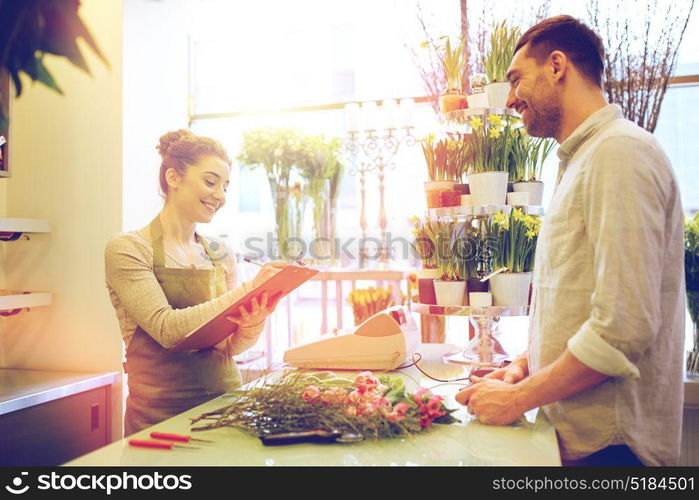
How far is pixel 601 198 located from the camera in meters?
1.07

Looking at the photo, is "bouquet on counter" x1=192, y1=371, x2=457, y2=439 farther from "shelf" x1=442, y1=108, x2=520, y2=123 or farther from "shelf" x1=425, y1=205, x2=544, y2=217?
"shelf" x1=442, y1=108, x2=520, y2=123

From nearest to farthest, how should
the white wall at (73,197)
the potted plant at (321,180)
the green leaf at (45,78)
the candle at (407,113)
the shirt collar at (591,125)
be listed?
the green leaf at (45,78)
the shirt collar at (591,125)
the white wall at (73,197)
the candle at (407,113)
the potted plant at (321,180)

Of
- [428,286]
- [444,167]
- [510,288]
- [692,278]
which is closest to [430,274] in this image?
[428,286]

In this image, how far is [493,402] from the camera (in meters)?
1.25

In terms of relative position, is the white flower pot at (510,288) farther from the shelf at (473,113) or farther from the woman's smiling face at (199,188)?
the woman's smiling face at (199,188)

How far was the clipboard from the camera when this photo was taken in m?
1.53

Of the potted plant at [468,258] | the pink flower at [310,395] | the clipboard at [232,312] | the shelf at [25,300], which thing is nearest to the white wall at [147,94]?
the shelf at [25,300]

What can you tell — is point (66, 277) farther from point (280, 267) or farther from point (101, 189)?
point (280, 267)

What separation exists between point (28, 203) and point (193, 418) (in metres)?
1.73

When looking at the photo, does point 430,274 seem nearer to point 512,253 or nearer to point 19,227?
point 512,253

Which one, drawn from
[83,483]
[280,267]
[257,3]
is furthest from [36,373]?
[257,3]

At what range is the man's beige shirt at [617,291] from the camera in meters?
1.02

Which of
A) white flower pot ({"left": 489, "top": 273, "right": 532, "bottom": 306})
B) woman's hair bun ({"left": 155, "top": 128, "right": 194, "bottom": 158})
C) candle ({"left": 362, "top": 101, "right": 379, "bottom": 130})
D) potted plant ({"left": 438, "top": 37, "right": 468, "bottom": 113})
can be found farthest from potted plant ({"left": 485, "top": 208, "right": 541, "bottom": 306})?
candle ({"left": 362, "top": 101, "right": 379, "bottom": 130})

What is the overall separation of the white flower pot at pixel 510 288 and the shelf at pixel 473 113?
0.56 m
